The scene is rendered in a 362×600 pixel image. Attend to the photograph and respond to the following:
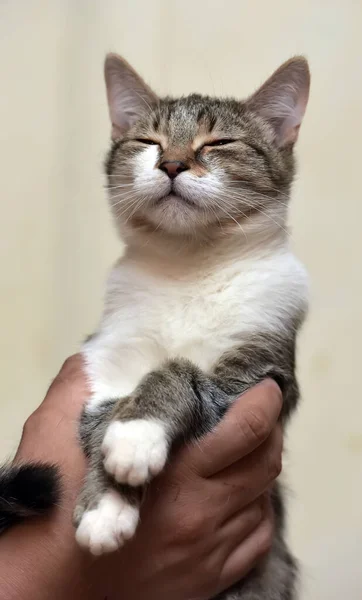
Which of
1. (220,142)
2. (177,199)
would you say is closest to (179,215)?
(177,199)

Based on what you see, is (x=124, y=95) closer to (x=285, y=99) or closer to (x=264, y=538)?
(x=285, y=99)

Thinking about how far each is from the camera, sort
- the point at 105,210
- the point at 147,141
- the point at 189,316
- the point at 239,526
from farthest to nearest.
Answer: the point at 105,210 < the point at 147,141 < the point at 189,316 < the point at 239,526

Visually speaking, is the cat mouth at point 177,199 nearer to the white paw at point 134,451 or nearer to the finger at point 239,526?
the white paw at point 134,451

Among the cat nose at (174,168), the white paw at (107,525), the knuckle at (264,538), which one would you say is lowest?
the knuckle at (264,538)

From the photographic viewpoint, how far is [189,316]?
1054 mm

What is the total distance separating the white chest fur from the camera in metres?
1.02

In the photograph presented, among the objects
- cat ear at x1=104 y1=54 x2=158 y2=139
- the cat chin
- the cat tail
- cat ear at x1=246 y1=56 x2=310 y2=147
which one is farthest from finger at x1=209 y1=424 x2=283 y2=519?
cat ear at x1=104 y1=54 x2=158 y2=139

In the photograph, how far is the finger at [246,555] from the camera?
954mm

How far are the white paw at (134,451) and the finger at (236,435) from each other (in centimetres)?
10

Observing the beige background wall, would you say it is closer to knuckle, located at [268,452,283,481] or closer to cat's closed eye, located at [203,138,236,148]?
cat's closed eye, located at [203,138,236,148]

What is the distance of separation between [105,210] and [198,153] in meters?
0.94

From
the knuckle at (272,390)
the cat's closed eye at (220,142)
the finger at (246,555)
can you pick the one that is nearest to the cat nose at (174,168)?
the cat's closed eye at (220,142)

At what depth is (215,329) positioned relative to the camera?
1.02 metres

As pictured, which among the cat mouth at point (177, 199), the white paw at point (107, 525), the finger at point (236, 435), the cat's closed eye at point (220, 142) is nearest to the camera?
the white paw at point (107, 525)
